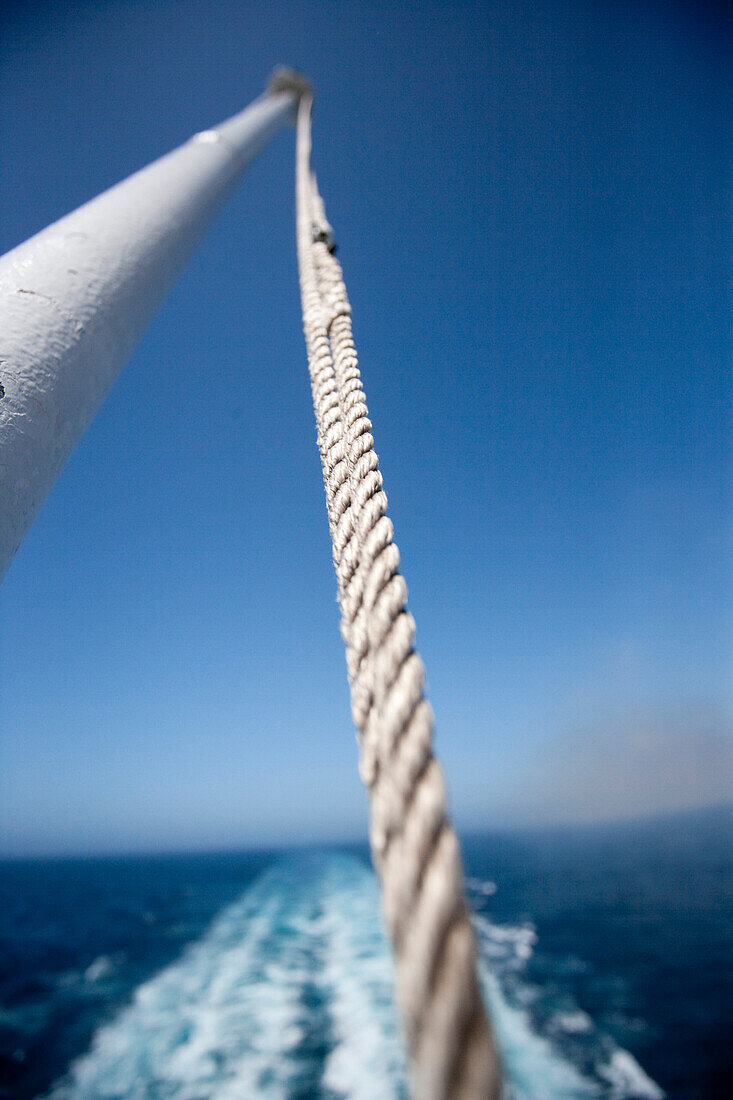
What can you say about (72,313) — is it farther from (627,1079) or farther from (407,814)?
(627,1079)

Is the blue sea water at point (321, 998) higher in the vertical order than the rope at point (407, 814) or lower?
lower

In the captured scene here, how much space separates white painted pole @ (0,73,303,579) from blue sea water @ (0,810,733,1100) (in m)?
11.2

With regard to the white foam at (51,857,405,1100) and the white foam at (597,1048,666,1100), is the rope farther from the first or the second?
the white foam at (597,1048,666,1100)

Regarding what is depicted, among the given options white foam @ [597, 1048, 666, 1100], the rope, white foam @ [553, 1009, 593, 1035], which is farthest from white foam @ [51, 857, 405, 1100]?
the rope

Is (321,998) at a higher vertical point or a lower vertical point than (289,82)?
lower

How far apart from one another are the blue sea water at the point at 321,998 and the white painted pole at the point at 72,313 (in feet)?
36.6

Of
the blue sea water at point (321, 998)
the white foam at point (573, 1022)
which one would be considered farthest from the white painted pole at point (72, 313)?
the white foam at point (573, 1022)

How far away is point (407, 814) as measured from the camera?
17.8 inches

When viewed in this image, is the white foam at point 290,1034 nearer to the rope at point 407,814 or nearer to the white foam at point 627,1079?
the white foam at point 627,1079

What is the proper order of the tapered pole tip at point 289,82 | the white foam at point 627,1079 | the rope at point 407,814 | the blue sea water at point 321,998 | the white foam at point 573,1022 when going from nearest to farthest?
1. the rope at point 407,814
2. the tapered pole tip at point 289,82
3. the blue sea water at point 321,998
4. the white foam at point 627,1079
5. the white foam at point 573,1022

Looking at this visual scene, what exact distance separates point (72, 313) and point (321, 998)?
46.8 feet

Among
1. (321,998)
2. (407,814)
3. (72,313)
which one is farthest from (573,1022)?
(72,313)

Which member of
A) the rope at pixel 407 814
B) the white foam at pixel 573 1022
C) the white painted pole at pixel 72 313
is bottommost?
the white foam at pixel 573 1022

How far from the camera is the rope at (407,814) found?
381mm
